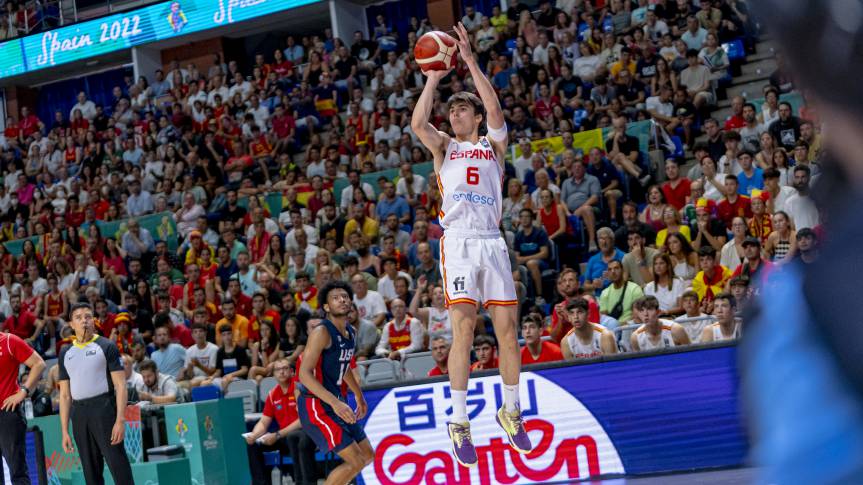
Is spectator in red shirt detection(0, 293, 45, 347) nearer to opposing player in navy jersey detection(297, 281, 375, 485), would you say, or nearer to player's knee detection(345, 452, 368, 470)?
opposing player in navy jersey detection(297, 281, 375, 485)

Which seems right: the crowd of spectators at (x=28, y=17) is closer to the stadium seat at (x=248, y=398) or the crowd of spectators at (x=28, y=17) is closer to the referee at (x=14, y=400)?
the stadium seat at (x=248, y=398)

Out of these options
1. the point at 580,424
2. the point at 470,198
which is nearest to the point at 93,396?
the point at 580,424

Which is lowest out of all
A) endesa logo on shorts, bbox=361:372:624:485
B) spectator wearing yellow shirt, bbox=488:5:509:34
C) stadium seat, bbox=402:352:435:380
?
endesa logo on shorts, bbox=361:372:624:485

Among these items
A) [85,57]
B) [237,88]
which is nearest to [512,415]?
[237,88]

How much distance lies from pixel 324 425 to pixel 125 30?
20.6 m

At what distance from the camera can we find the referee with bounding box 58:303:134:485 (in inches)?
425

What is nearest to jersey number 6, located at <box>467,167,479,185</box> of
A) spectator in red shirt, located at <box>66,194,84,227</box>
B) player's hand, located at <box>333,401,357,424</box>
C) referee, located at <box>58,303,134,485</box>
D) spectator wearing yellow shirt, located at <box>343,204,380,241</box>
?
player's hand, located at <box>333,401,357,424</box>

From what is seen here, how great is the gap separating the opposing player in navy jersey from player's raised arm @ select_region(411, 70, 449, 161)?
200 cm

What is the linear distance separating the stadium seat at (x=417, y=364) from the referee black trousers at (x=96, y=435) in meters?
3.37

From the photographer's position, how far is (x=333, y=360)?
30.8 ft

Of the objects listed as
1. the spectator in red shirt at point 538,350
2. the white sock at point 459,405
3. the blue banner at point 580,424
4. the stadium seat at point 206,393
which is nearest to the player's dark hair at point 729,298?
the blue banner at point 580,424

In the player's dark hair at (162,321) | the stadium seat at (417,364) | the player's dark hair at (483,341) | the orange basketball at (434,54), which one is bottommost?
the stadium seat at (417,364)

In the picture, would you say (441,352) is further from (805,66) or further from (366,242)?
(805,66)

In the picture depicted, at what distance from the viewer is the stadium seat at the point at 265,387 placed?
43.7ft
